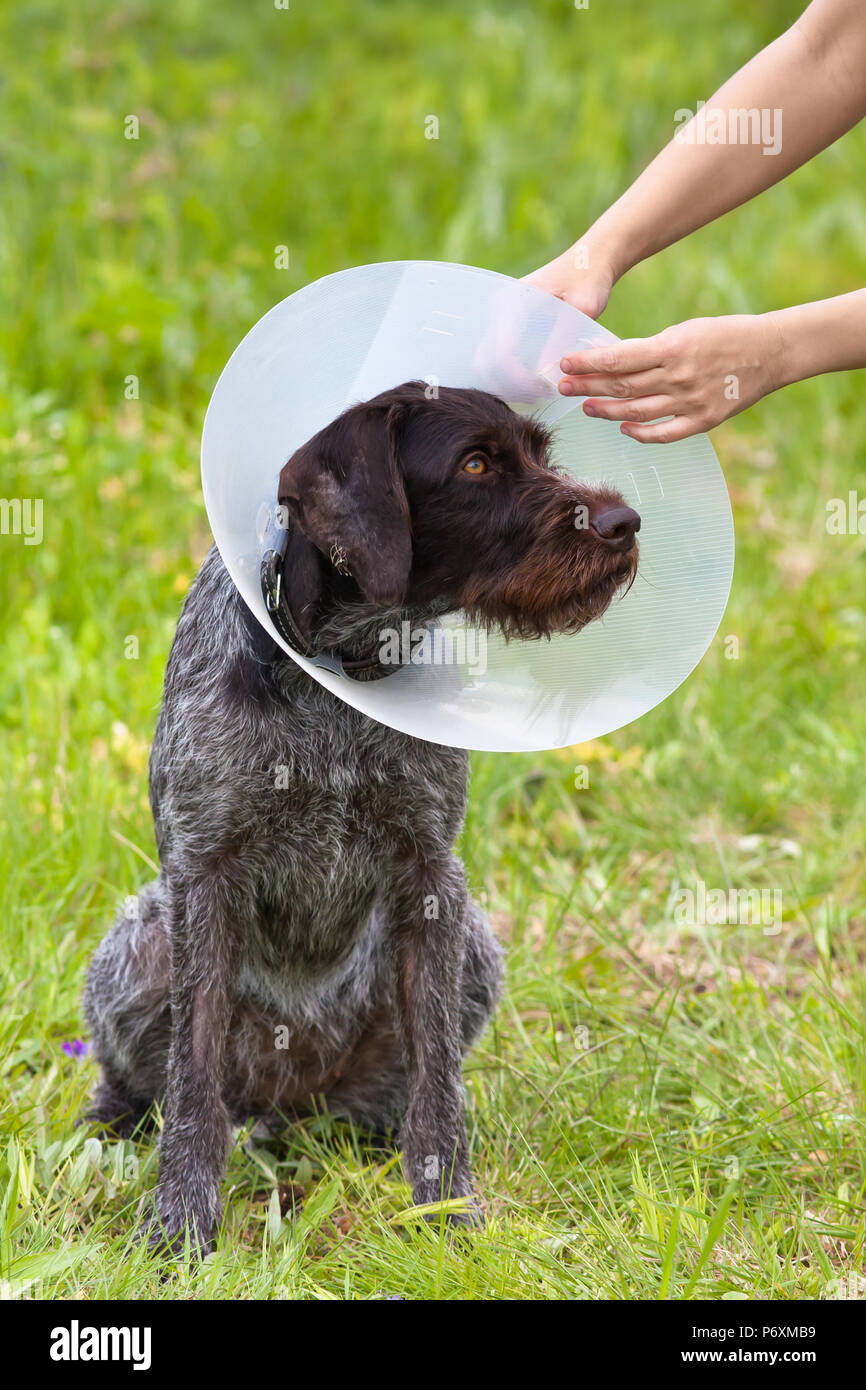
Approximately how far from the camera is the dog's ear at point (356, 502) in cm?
282

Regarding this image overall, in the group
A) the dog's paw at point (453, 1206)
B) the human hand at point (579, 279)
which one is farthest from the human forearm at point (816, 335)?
the dog's paw at point (453, 1206)

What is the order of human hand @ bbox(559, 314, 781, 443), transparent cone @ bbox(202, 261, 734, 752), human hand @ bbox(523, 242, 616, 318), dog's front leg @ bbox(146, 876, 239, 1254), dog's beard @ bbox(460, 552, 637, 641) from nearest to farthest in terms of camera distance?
transparent cone @ bbox(202, 261, 734, 752)
human hand @ bbox(559, 314, 781, 443)
dog's beard @ bbox(460, 552, 637, 641)
dog's front leg @ bbox(146, 876, 239, 1254)
human hand @ bbox(523, 242, 616, 318)

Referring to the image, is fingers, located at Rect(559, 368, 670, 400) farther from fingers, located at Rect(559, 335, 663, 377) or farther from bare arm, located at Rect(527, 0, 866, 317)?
bare arm, located at Rect(527, 0, 866, 317)

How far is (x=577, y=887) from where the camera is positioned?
411 centimetres

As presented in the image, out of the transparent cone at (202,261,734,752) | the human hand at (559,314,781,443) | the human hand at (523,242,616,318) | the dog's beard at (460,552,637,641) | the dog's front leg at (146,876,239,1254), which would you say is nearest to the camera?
the transparent cone at (202,261,734,752)

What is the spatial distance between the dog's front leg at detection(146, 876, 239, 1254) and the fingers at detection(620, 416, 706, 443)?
1.25m

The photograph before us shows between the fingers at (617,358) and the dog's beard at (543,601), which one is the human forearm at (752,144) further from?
the dog's beard at (543,601)

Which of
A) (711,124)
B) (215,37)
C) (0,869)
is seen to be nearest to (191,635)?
(0,869)

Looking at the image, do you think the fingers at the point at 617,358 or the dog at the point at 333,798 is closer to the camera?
the fingers at the point at 617,358

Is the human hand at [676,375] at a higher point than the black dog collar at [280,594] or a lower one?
higher

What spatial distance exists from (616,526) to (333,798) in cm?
81

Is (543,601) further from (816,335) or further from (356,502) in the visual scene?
(816,335)

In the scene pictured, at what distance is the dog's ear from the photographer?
9.25 feet

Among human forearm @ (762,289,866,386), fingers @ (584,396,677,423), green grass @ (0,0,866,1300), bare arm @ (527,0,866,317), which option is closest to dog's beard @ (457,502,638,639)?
fingers @ (584,396,677,423)
